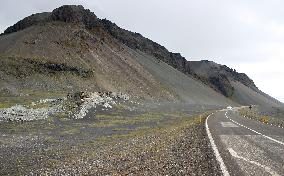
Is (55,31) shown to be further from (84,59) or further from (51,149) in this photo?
(51,149)

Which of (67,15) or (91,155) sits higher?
(67,15)

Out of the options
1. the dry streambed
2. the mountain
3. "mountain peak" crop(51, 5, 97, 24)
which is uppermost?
"mountain peak" crop(51, 5, 97, 24)

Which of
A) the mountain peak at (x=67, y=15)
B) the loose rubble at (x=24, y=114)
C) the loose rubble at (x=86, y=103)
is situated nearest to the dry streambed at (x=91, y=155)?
the loose rubble at (x=24, y=114)

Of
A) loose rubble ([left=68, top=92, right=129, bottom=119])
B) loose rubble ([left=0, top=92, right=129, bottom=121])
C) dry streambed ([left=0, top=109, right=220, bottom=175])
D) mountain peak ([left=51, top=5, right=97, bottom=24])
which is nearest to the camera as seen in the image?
dry streambed ([left=0, top=109, right=220, bottom=175])

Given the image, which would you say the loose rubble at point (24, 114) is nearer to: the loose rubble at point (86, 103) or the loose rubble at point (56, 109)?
the loose rubble at point (56, 109)

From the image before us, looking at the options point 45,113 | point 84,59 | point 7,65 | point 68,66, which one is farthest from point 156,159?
point 84,59

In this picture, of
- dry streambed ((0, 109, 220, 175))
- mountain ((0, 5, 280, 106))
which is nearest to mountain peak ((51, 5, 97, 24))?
mountain ((0, 5, 280, 106))

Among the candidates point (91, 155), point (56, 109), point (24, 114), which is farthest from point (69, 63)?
point (91, 155)

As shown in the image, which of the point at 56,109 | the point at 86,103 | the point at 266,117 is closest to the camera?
the point at 56,109

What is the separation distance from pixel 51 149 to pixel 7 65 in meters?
104

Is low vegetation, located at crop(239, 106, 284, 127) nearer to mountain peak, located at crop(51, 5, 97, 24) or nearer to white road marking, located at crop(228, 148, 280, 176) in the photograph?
white road marking, located at crop(228, 148, 280, 176)

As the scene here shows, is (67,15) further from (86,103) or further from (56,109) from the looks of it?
(56,109)

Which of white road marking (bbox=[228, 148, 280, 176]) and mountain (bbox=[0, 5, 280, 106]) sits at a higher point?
mountain (bbox=[0, 5, 280, 106])

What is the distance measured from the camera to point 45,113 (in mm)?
59188
